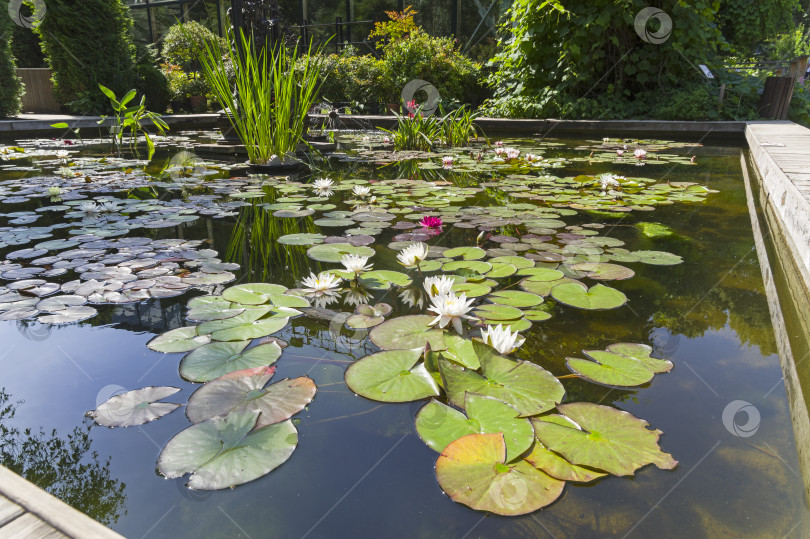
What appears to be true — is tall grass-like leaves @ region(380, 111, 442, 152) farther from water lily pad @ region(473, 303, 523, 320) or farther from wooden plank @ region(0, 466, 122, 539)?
wooden plank @ region(0, 466, 122, 539)

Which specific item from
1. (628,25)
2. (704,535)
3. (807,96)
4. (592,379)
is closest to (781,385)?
(592,379)

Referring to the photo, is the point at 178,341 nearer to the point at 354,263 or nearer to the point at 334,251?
the point at 354,263

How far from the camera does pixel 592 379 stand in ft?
3.19

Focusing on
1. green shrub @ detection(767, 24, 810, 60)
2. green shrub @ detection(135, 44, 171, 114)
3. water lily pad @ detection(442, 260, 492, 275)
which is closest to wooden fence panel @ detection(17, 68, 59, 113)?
green shrub @ detection(135, 44, 171, 114)

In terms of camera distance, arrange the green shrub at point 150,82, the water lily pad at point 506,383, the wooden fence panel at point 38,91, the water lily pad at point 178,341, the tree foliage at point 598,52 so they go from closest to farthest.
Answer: the water lily pad at point 506,383
the water lily pad at point 178,341
the tree foliage at point 598,52
the green shrub at point 150,82
the wooden fence panel at point 38,91

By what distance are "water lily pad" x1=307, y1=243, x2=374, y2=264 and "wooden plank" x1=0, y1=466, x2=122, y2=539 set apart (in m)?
1.11

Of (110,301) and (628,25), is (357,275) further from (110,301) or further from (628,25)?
(628,25)

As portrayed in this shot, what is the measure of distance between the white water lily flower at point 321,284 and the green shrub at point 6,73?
7685 millimetres

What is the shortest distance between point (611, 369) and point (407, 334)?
0.47 metres

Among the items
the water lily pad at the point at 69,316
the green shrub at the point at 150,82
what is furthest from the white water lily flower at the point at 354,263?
the green shrub at the point at 150,82

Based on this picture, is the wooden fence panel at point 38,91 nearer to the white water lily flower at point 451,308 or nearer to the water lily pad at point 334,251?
the water lily pad at point 334,251

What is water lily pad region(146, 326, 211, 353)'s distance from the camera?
1114 millimetres

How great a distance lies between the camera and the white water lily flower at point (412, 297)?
136cm

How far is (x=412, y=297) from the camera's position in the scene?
140 cm
